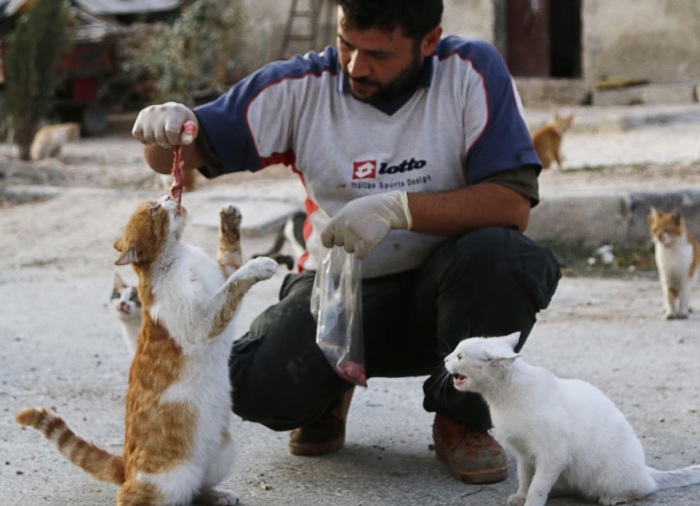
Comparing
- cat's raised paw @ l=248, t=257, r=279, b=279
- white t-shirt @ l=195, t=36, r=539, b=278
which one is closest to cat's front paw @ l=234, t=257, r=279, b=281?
cat's raised paw @ l=248, t=257, r=279, b=279

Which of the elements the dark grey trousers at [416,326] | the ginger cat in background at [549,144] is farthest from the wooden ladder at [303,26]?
the dark grey trousers at [416,326]

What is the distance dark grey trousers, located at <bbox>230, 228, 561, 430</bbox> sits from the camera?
2.97 meters

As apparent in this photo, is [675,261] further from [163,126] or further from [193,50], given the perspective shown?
[193,50]

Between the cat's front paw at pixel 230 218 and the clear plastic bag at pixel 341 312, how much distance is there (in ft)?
0.99

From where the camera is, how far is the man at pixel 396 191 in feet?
9.78

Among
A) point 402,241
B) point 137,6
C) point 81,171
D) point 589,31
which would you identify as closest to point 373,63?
point 402,241

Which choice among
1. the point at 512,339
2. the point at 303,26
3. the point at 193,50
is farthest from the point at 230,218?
the point at 303,26

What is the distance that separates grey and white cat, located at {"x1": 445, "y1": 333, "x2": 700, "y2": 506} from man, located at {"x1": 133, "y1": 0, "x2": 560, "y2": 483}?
0.23 meters

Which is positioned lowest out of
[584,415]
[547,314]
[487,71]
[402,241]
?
[547,314]

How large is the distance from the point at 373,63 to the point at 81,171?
8.34 m

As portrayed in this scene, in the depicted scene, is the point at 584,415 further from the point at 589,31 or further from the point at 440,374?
the point at 589,31

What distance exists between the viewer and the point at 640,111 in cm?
1196

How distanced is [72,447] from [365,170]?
1.10 metres

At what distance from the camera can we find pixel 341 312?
315 cm
